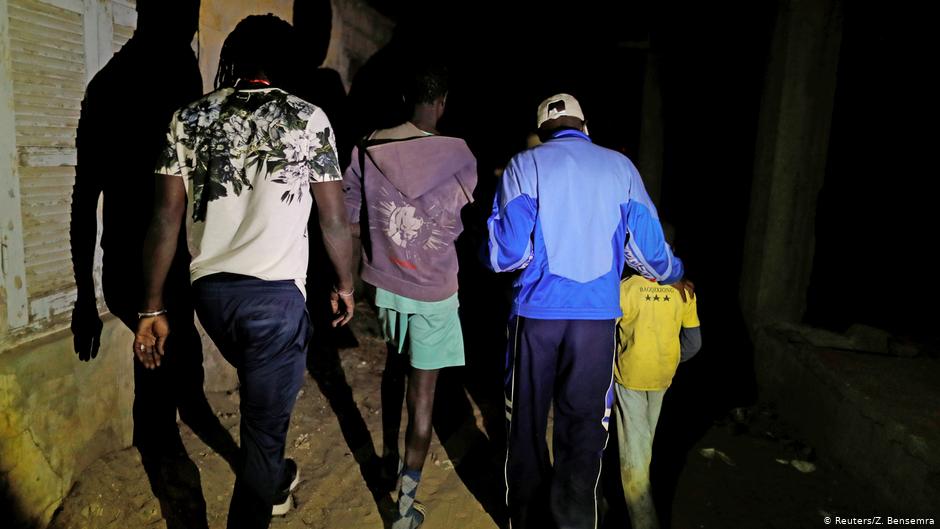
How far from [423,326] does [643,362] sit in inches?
38.7

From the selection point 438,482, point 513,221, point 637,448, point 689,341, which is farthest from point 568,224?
point 438,482

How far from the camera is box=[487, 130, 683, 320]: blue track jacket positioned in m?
2.47

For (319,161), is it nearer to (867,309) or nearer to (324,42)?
(324,42)

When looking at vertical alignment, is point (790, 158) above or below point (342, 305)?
above

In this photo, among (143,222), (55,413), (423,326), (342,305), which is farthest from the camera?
(143,222)

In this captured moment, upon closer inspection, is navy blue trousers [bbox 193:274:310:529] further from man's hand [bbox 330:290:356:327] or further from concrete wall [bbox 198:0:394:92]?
concrete wall [bbox 198:0:394:92]

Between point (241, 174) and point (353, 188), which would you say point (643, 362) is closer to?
point (353, 188)

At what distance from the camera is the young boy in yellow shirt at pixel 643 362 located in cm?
274

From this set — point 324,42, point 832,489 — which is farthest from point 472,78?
point 832,489

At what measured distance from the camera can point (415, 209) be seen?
275 cm

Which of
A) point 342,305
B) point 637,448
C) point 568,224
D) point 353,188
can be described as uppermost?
point 353,188

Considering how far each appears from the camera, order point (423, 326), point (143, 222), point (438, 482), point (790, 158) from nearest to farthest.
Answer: point (423, 326) → point (143, 222) → point (438, 482) → point (790, 158)

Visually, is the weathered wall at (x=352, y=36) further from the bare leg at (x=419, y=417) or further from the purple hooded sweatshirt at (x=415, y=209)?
the bare leg at (x=419, y=417)

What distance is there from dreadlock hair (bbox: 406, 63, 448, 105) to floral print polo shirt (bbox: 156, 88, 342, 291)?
25.3 inches
